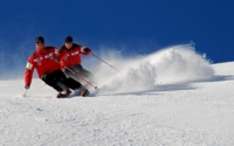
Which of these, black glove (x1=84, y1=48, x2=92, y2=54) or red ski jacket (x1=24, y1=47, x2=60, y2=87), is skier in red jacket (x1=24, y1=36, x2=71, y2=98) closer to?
red ski jacket (x1=24, y1=47, x2=60, y2=87)

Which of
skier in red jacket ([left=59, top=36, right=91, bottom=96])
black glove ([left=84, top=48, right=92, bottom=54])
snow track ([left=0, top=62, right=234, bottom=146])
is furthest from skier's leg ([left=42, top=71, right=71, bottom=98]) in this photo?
snow track ([left=0, top=62, right=234, bottom=146])

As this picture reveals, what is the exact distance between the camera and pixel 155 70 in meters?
16.9

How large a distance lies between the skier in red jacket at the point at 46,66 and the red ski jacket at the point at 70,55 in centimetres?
19

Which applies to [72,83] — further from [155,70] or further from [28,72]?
[155,70]

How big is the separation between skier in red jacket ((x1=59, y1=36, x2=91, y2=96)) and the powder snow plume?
536 millimetres

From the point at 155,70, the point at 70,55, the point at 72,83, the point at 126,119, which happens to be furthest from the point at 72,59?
the point at 126,119

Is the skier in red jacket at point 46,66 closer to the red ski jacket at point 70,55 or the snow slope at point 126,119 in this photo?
the red ski jacket at point 70,55

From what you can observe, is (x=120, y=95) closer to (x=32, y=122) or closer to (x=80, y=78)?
(x=80, y=78)

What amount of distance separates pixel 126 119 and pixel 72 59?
17.1 feet

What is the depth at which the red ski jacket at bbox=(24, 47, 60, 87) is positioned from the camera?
14344 mm

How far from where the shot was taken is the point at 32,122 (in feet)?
30.6

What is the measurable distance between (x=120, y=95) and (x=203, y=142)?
187 inches

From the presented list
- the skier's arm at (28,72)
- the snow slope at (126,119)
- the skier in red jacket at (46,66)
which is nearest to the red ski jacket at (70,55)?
the skier in red jacket at (46,66)

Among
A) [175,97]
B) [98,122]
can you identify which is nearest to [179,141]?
[98,122]
